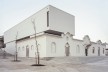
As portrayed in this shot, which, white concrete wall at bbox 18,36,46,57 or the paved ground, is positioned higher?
white concrete wall at bbox 18,36,46,57

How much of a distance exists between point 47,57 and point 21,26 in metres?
20.9

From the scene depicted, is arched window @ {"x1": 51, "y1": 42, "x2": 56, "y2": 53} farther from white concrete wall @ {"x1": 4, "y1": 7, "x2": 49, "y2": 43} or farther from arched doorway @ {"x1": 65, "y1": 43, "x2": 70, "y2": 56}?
white concrete wall @ {"x1": 4, "y1": 7, "x2": 49, "y2": 43}

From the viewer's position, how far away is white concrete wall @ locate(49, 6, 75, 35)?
27.2 meters

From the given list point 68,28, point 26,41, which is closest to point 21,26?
point 26,41

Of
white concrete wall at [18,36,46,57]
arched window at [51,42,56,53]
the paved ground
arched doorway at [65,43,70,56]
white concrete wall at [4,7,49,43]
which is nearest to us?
the paved ground

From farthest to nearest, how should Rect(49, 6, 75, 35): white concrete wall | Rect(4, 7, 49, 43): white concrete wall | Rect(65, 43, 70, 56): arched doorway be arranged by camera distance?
Rect(4, 7, 49, 43): white concrete wall → Rect(65, 43, 70, 56): arched doorway → Rect(49, 6, 75, 35): white concrete wall

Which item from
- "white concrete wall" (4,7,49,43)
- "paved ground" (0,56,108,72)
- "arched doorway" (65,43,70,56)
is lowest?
"paved ground" (0,56,108,72)

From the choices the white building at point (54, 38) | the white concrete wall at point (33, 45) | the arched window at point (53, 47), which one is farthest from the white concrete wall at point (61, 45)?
the white concrete wall at point (33, 45)

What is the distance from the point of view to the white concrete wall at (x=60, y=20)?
27.2 metres

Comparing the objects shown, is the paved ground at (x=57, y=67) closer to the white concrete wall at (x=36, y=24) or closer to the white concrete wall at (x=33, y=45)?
the white concrete wall at (x=33, y=45)

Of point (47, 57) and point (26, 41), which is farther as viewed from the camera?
point (26, 41)

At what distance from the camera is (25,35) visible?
37.4m

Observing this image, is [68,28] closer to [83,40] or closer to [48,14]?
[83,40]

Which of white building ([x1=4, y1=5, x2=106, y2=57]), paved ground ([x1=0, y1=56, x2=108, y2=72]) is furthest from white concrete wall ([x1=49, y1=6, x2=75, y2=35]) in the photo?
paved ground ([x1=0, y1=56, x2=108, y2=72])
